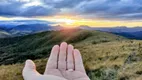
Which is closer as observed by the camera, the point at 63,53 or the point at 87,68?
the point at 63,53

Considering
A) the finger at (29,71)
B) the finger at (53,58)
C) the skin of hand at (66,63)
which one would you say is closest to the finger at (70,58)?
the skin of hand at (66,63)

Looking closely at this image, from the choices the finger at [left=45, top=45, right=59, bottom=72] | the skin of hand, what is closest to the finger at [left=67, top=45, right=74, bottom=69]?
the skin of hand

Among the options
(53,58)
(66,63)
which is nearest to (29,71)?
(53,58)

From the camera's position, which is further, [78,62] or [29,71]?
[78,62]

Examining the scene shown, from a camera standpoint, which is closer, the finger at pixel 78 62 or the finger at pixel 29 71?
the finger at pixel 29 71

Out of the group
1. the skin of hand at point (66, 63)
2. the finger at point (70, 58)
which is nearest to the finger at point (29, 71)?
the skin of hand at point (66, 63)

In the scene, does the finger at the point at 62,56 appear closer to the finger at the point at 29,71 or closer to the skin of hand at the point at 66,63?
the skin of hand at the point at 66,63

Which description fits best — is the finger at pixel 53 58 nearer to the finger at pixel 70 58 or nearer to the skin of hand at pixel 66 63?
the skin of hand at pixel 66 63

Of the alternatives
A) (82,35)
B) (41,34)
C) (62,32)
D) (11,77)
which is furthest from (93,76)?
(41,34)

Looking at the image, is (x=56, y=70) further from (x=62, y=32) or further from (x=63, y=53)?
(x=62, y=32)

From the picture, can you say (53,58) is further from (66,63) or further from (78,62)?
(78,62)

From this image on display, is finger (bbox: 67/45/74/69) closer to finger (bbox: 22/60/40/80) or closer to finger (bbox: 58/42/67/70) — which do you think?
finger (bbox: 58/42/67/70)

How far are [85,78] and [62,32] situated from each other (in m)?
164

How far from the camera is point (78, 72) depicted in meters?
3.26
